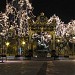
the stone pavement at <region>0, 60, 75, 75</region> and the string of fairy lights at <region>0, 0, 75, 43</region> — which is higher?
the string of fairy lights at <region>0, 0, 75, 43</region>

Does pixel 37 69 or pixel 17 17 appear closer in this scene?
pixel 37 69

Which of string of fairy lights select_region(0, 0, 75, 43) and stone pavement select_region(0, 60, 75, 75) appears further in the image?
string of fairy lights select_region(0, 0, 75, 43)

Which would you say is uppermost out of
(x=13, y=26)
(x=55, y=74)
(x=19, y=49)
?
(x=13, y=26)

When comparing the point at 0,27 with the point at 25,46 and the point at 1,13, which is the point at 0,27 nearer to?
the point at 1,13

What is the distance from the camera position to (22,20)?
87.0 meters

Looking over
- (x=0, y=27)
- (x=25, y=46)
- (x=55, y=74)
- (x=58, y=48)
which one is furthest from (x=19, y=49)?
(x=55, y=74)

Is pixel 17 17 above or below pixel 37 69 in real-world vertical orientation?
above

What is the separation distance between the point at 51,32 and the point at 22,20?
1122 centimetres

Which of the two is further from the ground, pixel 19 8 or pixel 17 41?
pixel 19 8

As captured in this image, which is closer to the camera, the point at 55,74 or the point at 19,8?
the point at 55,74

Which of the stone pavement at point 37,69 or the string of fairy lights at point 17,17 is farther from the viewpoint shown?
the string of fairy lights at point 17,17

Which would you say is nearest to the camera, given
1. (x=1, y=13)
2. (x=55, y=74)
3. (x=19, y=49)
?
(x=55, y=74)

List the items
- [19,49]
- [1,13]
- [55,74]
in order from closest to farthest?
[55,74] < [19,49] < [1,13]

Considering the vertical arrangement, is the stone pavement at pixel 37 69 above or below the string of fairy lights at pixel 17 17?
below
